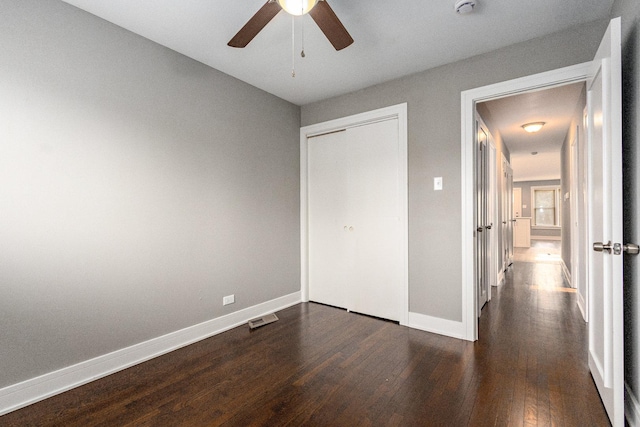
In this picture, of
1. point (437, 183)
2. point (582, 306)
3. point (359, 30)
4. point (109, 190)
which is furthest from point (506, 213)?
point (109, 190)

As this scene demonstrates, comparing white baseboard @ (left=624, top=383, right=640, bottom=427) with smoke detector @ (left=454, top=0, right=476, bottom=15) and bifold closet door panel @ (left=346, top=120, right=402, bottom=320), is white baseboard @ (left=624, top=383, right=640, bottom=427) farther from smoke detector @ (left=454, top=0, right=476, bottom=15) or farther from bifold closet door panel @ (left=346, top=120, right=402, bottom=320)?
smoke detector @ (left=454, top=0, right=476, bottom=15)

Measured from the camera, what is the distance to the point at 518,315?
3258 mm

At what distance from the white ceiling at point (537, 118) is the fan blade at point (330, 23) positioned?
2549mm

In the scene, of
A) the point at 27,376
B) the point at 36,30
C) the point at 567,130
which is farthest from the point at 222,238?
the point at 567,130

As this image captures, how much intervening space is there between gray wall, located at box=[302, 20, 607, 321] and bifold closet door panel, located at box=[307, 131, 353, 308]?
84cm

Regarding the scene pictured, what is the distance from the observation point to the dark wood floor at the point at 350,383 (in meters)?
1.66

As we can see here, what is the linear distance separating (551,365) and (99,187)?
3527 mm

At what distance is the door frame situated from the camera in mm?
3010

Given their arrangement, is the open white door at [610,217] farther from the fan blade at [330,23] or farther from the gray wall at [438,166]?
the fan blade at [330,23]

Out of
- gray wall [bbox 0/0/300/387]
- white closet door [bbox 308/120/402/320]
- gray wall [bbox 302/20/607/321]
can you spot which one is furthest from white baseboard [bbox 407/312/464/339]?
gray wall [bbox 0/0/300/387]

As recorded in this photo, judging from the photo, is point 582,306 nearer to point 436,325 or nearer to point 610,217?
point 436,325

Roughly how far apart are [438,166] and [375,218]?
86 centimetres

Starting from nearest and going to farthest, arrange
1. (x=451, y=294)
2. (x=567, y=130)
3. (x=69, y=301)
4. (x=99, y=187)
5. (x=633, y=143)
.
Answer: (x=633, y=143) < (x=69, y=301) < (x=99, y=187) < (x=451, y=294) < (x=567, y=130)

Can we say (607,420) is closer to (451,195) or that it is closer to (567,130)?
(451,195)
